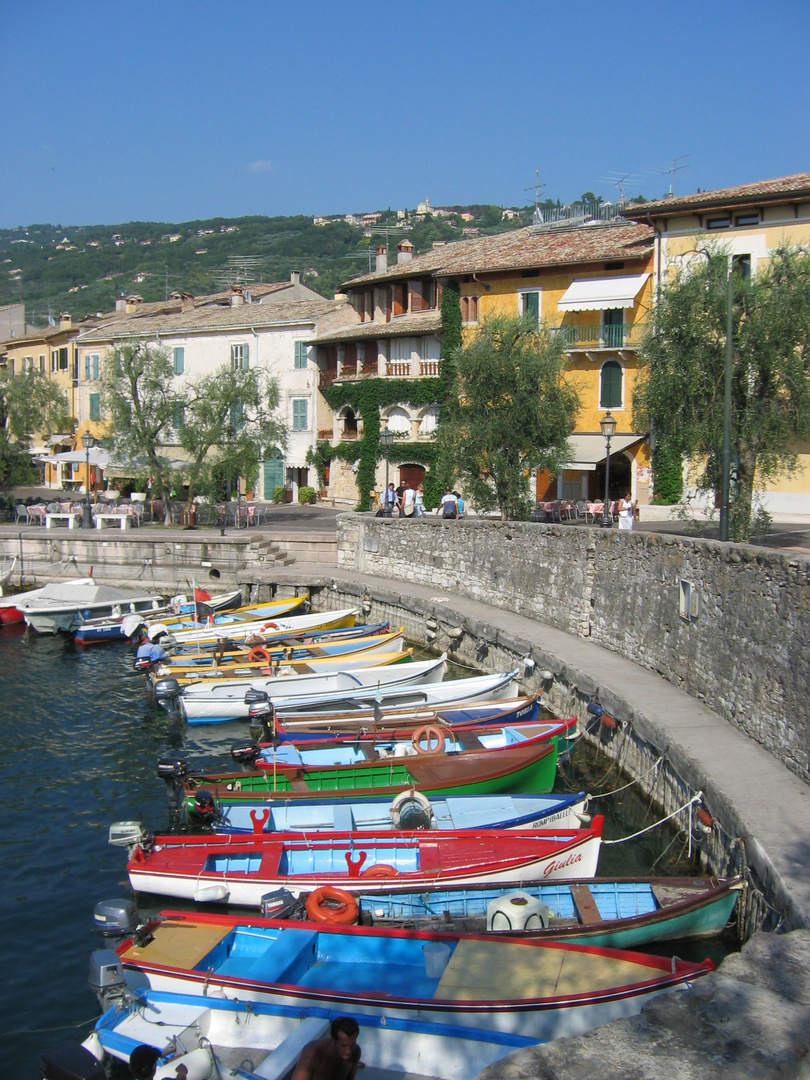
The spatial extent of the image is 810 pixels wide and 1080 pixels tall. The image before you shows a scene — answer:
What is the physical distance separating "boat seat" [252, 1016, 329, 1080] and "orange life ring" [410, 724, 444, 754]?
6.75 m

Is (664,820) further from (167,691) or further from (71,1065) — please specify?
(167,691)

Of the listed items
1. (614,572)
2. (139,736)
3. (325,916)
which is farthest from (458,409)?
(325,916)

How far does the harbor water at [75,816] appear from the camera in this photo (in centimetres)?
984

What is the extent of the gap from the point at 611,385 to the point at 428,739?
24.5 meters

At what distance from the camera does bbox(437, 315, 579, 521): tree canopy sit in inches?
1058

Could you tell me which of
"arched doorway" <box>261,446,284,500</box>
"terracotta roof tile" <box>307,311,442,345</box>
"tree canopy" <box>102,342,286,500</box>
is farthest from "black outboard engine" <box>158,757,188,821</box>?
"arched doorway" <box>261,446,284,500</box>

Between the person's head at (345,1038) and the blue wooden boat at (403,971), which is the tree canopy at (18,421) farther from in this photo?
the person's head at (345,1038)

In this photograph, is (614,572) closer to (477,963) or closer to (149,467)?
(477,963)

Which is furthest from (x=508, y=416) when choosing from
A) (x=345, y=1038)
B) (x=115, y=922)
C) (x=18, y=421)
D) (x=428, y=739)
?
(x=18, y=421)

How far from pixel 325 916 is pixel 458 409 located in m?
20.2

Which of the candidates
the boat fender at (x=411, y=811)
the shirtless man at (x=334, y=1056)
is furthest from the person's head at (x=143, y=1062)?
the boat fender at (x=411, y=811)

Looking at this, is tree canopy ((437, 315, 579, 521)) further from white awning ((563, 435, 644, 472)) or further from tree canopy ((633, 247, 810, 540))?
white awning ((563, 435, 644, 472))

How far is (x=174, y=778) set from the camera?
536 inches

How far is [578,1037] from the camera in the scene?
163 inches
